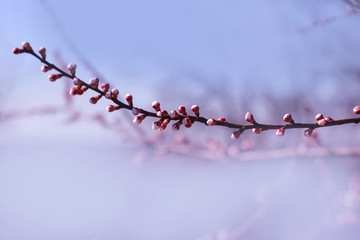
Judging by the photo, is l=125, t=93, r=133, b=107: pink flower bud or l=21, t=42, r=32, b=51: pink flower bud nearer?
l=21, t=42, r=32, b=51: pink flower bud

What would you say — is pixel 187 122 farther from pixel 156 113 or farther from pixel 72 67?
pixel 72 67

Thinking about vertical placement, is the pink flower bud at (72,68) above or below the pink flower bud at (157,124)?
above

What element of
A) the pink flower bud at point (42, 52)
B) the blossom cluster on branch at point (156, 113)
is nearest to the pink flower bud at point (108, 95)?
the blossom cluster on branch at point (156, 113)

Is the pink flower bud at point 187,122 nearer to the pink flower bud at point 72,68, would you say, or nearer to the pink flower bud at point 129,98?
the pink flower bud at point 129,98

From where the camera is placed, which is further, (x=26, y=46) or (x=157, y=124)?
(x=157, y=124)

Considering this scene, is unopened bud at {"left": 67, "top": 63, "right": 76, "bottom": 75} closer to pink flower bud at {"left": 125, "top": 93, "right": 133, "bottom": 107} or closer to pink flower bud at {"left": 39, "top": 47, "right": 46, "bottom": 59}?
pink flower bud at {"left": 39, "top": 47, "right": 46, "bottom": 59}

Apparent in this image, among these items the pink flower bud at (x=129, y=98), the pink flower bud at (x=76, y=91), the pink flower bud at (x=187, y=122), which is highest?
the pink flower bud at (x=129, y=98)

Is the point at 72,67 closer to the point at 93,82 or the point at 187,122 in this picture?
the point at 93,82

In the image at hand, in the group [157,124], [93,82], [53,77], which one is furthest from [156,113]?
[53,77]

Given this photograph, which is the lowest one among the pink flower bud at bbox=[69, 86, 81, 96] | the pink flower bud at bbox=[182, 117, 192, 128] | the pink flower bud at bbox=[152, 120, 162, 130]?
the pink flower bud at bbox=[69, 86, 81, 96]

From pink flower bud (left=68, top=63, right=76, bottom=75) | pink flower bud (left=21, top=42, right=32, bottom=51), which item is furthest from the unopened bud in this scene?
pink flower bud (left=21, top=42, right=32, bottom=51)

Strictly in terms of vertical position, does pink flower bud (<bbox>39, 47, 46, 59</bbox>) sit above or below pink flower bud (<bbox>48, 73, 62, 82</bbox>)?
above

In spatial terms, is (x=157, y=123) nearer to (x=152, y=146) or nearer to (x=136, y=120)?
(x=136, y=120)
